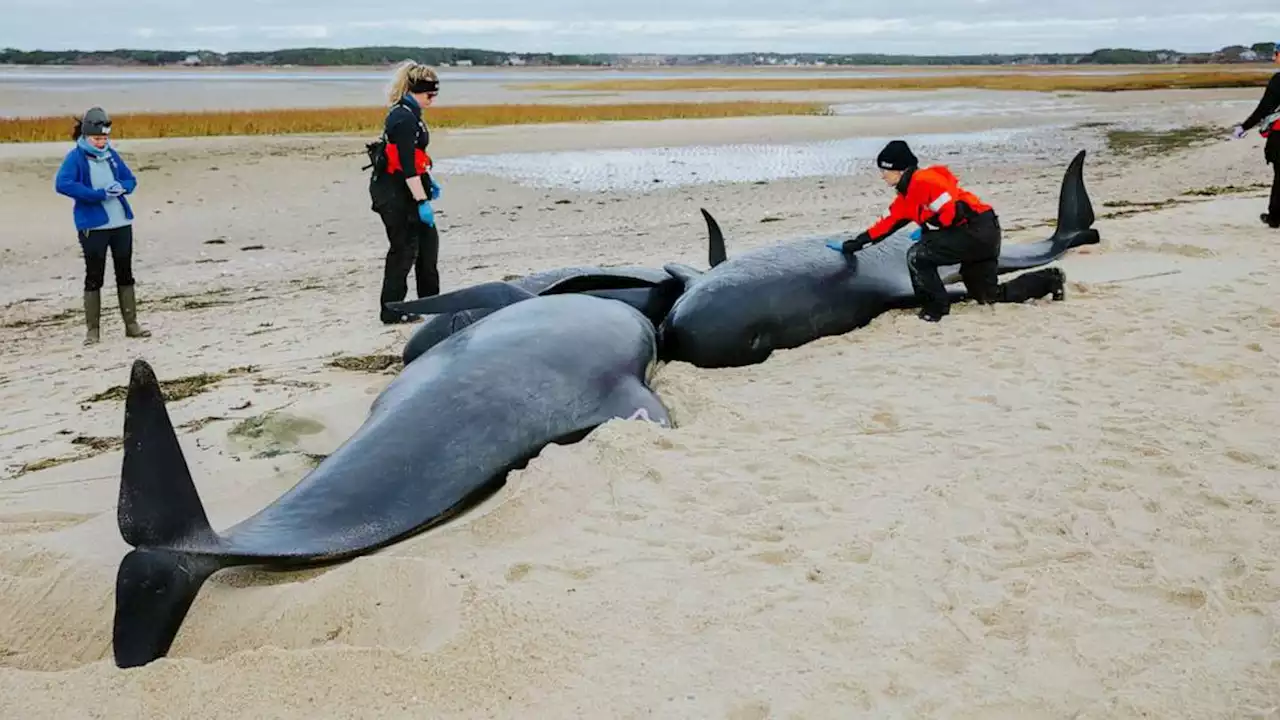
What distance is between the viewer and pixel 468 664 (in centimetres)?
305

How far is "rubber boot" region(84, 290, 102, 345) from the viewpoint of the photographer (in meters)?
8.85

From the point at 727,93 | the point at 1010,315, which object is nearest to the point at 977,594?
the point at 1010,315

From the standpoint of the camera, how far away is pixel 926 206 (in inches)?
300

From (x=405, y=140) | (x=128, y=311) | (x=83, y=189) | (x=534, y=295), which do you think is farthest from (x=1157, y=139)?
(x=83, y=189)

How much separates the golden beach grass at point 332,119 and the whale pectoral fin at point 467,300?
24.5 metres

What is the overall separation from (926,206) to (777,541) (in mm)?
4458

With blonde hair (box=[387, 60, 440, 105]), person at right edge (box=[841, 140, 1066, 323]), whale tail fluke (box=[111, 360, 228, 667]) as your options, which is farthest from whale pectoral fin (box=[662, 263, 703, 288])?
whale tail fluke (box=[111, 360, 228, 667])

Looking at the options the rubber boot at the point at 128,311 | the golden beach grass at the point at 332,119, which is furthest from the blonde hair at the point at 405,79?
the golden beach grass at the point at 332,119

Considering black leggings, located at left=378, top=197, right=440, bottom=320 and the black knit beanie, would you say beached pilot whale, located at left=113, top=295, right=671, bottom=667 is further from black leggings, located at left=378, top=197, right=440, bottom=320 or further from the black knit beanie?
black leggings, located at left=378, top=197, right=440, bottom=320

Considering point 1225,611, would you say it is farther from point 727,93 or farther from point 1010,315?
point 727,93

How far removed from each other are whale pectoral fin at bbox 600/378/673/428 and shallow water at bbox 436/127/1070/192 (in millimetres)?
15209

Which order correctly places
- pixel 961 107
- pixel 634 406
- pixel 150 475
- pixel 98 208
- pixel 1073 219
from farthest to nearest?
pixel 961 107, pixel 1073 219, pixel 98 208, pixel 634 406, pixel 150 475

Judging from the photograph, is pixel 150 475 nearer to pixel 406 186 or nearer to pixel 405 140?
pixel 405 140

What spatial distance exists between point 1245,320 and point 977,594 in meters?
4.71
